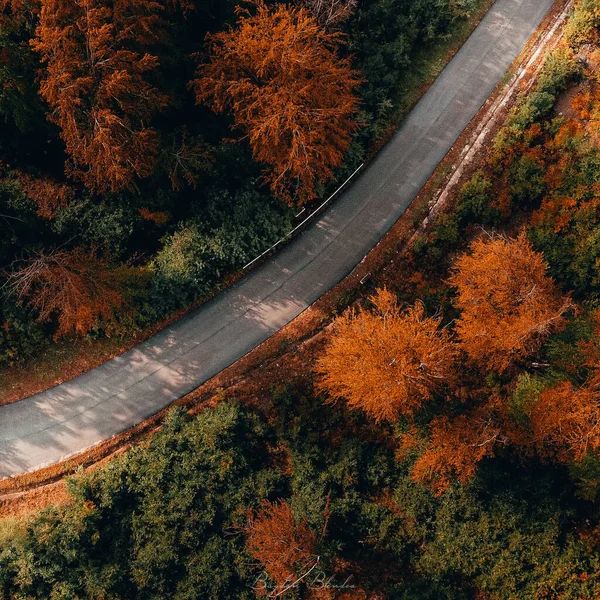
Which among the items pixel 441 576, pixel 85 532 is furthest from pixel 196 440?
pixel 441 576

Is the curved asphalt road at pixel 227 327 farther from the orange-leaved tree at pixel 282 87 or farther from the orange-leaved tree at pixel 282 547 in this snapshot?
the orange-leaved tree at pixel 282 547

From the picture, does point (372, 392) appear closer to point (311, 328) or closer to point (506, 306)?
point (506, 306)

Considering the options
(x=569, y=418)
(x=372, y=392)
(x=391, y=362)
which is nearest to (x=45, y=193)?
(x=372, y=392)

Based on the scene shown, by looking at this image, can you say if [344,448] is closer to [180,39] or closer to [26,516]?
[26,516]

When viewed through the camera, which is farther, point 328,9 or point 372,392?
point 328,9

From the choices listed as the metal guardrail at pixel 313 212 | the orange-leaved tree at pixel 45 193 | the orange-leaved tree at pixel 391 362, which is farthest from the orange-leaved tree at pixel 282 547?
the orange-leaved tree at pixel 45 193
